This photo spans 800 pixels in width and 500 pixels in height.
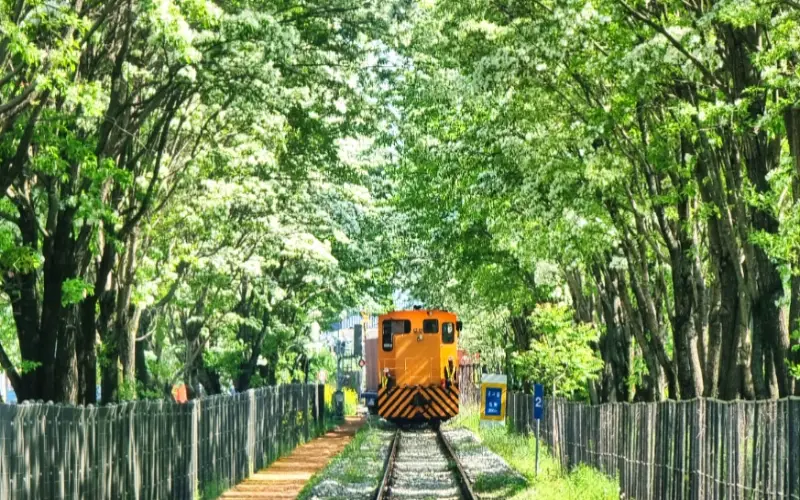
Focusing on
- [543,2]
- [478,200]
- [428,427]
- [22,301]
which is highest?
[543,2]

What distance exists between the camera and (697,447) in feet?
→ 51.0

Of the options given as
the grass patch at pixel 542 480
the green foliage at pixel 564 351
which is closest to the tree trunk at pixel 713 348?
the grass patch at pixel 542 480

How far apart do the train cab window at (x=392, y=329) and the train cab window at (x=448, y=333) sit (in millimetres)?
1166

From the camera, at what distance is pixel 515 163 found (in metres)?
24.1

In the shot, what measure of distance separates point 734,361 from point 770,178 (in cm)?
418

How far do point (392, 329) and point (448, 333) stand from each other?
185 centimetres

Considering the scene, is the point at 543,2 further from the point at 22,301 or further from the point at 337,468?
the point at 337,468

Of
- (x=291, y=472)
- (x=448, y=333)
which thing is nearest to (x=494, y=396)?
(x=291, y=472)

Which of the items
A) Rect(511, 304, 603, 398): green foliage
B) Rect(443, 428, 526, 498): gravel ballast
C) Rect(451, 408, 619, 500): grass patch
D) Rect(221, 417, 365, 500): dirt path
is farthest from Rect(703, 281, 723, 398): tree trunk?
Rect(511, 304, 603, 398): green foliage

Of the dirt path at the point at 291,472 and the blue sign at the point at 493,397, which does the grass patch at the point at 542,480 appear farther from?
the dirt path at the point at 291,472

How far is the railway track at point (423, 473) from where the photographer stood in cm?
2598

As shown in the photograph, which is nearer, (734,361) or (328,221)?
(734,361)

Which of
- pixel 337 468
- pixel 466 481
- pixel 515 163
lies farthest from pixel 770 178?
pixel 337 468

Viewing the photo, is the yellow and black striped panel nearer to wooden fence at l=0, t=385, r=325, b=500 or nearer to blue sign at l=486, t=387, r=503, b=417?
wooden fence at l=0, t=385, r=325, b=500
